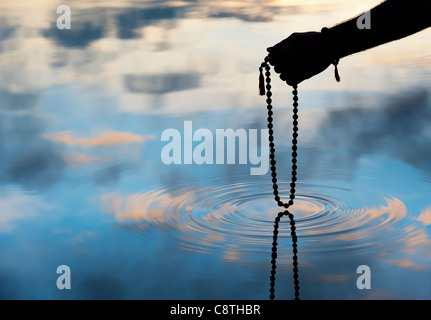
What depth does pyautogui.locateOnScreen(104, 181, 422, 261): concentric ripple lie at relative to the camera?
261cm

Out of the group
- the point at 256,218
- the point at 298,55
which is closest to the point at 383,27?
the point at 298,55

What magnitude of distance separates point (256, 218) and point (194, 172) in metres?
0.61

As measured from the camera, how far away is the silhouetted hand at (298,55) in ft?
8.34

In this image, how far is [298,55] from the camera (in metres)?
2.54

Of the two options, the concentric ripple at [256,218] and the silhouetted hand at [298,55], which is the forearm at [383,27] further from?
the concentric ripple at [256,218]

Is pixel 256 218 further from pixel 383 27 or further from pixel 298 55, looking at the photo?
pixel 383 27

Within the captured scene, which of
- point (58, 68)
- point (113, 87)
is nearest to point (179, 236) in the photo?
point (113, 87)

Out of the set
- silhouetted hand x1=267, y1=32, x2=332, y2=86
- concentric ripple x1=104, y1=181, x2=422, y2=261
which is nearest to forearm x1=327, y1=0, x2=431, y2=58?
silhouetted hand x1=267, y1=32, x2=332, y2=86

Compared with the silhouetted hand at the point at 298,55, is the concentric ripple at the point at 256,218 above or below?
below

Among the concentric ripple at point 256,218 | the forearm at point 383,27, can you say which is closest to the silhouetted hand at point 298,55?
the forearm at point 383,27

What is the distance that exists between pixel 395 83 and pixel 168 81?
1546mm

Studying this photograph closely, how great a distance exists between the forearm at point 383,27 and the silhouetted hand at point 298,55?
6cm

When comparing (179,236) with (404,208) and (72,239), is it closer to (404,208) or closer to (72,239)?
(72,239)

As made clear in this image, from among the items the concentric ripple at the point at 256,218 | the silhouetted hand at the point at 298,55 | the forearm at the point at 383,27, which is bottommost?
the concentric ripple at the point at 256,218
